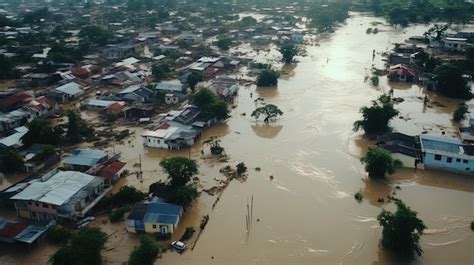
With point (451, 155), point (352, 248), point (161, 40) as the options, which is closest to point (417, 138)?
point (451, 155)

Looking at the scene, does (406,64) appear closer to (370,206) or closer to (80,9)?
(370,206)

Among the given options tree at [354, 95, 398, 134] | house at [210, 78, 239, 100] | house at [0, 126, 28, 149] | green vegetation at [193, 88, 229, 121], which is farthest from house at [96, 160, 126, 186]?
tree at [354, 95, 398, 134]

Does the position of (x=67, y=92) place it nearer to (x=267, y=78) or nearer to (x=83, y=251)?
(x=267, y=78)

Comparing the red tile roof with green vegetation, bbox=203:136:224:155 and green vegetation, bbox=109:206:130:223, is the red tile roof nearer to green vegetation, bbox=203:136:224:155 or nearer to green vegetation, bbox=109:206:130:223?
green vegetation, bbox=109:206:130:223

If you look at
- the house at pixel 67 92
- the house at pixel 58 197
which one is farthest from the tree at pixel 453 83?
the house at pixel 67 92

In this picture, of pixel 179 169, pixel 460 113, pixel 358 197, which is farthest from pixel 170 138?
pixel 460 113

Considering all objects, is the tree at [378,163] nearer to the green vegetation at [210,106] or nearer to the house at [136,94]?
the green vegetation at [210,106]
